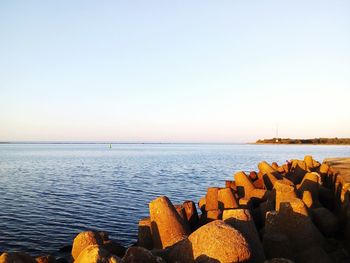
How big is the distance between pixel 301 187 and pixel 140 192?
11359 mm

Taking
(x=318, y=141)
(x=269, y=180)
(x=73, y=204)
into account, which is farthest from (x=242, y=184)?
(x=318, y=141)

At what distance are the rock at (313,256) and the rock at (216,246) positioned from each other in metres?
2.03

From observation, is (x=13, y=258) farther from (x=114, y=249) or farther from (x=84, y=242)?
(x=114, y=249)

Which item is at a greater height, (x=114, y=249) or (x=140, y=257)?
(x=140, y=257)

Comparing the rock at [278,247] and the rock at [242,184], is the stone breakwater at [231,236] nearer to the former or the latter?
the rock at [278,247]

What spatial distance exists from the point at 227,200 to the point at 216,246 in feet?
14.6

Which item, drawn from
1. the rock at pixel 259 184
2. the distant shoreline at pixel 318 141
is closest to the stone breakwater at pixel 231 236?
the rock at pixel 259 184

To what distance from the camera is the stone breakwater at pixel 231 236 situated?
4.79 m

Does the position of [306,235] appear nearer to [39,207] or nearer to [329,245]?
A: [329,245]

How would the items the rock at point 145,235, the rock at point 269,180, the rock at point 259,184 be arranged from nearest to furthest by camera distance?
the rock at point 145,235, the rock at point 269,180, the rock at point 259,184

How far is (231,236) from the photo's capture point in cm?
491

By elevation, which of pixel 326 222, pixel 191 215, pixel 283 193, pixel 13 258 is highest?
pixel 283 193

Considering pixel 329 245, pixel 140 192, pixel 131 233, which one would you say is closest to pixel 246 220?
pixel 329 245

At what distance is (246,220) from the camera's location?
5.86 m
